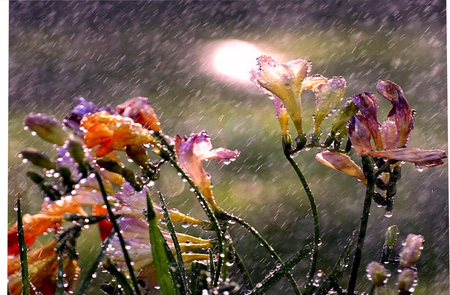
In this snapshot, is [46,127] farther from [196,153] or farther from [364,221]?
[364,221]

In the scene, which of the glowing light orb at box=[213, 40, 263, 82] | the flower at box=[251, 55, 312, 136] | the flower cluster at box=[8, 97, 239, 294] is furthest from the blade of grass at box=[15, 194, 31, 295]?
the glowing light orb at box=[213, 40, 263, 82]

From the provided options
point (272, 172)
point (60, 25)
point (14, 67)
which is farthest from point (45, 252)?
point (60, 25)

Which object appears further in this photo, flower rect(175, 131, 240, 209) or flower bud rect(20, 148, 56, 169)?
flower rect(175, 131, 240, 209)

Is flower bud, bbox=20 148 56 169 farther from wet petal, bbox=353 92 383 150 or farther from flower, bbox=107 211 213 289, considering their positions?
wet petal, bbox=353 92 383 150

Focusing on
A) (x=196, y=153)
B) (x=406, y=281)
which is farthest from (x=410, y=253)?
(x=196, y=153)

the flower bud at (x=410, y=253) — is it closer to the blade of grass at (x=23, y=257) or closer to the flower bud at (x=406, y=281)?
the flower bud at (x=406, y=281)

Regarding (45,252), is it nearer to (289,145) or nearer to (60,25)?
(289,145)

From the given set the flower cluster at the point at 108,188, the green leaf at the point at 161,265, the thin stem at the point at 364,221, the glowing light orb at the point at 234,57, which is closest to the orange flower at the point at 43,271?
the flower cluster at the point at 108,188
